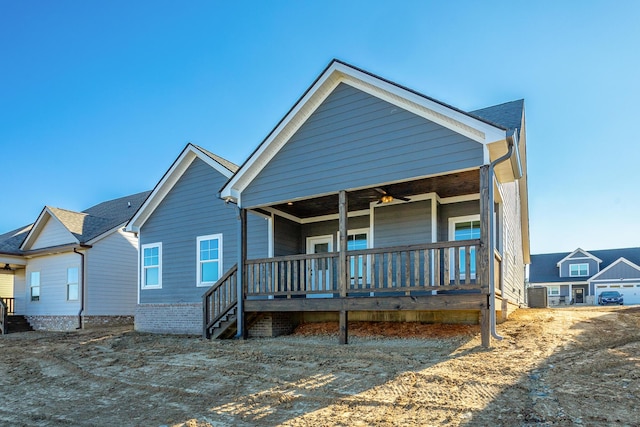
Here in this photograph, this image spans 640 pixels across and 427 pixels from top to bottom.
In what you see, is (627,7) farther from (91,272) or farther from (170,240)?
(91,272)

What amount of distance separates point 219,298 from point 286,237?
273cm

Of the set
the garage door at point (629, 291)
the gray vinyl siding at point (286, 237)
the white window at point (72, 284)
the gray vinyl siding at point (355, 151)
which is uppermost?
the gray vinyl siding at point (355, 151)

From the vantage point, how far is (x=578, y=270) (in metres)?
42.6

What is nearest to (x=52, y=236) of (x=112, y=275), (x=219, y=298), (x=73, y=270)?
(x=73, y=270)

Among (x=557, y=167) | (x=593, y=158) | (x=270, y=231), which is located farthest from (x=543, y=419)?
(x=557, y=167)

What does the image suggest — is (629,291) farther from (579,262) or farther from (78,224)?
(78,224)

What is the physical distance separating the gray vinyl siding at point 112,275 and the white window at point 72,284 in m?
0.65

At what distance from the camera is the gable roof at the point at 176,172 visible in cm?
1395

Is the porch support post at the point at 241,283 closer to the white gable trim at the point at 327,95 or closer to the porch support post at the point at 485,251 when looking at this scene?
the white gable trim at the point at 327,95

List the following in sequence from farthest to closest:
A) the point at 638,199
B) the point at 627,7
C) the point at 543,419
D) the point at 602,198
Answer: the point at 602,198
the point at 638,199
the point at 627,7
the point at 543,419

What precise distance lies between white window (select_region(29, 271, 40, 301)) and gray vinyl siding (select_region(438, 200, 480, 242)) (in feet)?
57.6

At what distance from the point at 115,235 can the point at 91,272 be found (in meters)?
1.85

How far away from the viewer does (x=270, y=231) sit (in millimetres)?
12469

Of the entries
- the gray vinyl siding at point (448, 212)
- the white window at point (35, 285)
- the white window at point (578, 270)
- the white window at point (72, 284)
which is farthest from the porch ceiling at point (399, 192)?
the white window at point (578, 270)
